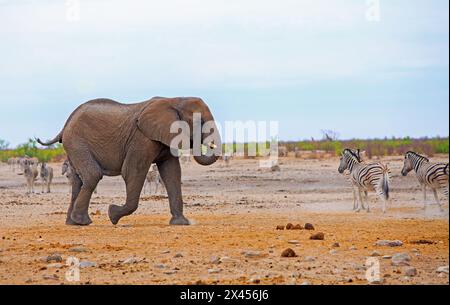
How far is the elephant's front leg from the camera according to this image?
61.9 ft

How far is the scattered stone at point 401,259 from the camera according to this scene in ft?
40.8

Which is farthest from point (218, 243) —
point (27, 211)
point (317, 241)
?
point (27, 211)

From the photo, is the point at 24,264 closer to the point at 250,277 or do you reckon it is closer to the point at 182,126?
the point at 250,277

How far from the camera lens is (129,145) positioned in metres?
18.9

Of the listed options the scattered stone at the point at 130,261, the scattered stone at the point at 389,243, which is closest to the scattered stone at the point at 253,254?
the scattered stone at the point at 130,261

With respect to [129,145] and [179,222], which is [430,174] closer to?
[179,222]

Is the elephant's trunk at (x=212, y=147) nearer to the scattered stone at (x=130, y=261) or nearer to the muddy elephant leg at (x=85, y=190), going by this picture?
the muddy elephant leg at (x=85, y=190)

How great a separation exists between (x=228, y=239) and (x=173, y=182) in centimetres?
369

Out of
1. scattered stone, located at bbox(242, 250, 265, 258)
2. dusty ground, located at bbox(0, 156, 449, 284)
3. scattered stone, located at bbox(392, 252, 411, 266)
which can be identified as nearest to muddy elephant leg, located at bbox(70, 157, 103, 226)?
dusty ground, located at bbox(0, 156, 449, 284)

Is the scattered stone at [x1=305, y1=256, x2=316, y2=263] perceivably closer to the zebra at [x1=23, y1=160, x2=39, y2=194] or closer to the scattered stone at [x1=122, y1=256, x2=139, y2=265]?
the scattered stone at [x1=122, y1=256, x2=139, y2=265]

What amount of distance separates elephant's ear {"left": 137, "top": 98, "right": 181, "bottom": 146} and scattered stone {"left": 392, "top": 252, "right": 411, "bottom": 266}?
671cm
